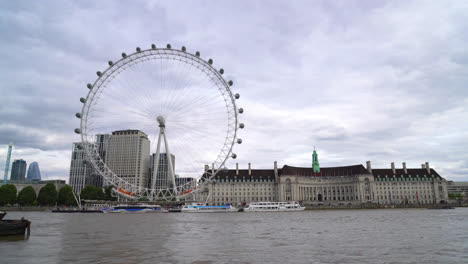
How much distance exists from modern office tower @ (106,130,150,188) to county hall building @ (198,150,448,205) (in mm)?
57594

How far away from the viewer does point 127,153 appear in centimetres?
19188

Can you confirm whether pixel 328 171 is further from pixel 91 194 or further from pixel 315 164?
pixel 91 194

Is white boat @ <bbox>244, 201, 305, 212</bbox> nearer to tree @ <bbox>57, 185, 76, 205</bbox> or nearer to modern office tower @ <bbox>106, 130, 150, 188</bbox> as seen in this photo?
tree @ <bbox>57, 185, 76, 205</bbox>

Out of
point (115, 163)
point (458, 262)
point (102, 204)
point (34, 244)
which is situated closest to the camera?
point (458, 262)

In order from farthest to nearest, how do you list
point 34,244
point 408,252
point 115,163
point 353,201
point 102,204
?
point 115,163
point 353,201
point 102,204
point 34,244
point 408,252

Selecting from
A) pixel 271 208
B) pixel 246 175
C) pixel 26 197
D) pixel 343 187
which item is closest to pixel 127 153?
pixel 246 175

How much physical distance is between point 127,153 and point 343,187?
11830 cm

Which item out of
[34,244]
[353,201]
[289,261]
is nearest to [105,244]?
[34,244]

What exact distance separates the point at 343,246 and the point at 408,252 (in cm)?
401

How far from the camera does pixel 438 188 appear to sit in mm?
150375

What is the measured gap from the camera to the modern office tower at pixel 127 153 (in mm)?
187500

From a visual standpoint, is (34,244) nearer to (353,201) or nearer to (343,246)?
(343,246)

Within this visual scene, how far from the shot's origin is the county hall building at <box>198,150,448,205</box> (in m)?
150

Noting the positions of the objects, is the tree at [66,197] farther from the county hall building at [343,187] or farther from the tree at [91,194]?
the county hall building at [343,187]
